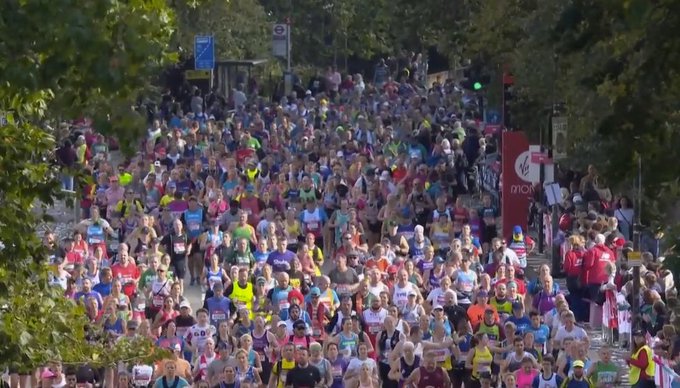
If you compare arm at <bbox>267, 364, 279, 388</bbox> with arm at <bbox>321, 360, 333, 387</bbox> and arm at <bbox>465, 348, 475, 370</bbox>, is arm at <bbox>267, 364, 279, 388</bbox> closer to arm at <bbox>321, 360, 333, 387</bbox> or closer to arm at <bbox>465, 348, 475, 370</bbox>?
arm at <bbox>321, 360, 333, 387</bbox>

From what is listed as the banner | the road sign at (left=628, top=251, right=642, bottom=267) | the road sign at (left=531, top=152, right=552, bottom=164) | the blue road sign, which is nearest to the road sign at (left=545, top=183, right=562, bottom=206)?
A: the road sign at (left=531, top=152, right=552, bottom=164)

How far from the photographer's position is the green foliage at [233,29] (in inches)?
2072

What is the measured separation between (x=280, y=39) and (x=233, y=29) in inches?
53.7

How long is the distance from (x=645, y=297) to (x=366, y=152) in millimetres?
16044

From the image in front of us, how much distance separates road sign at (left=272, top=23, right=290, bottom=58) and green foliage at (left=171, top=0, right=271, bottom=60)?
2.44 feet

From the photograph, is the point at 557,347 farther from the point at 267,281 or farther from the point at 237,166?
the point at 237,166

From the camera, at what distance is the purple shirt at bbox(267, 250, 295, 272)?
83.9ft

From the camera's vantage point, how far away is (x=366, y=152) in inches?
1500

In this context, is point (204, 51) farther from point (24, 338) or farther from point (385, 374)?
point (24, 338)

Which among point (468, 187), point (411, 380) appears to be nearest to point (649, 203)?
point (411, 380)

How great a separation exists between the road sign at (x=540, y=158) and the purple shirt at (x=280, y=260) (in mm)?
5661

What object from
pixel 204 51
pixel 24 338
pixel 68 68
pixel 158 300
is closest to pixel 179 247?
pixel 158 300

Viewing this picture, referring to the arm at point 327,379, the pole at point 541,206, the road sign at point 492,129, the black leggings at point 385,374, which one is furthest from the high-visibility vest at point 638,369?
the road sign at point 492,129

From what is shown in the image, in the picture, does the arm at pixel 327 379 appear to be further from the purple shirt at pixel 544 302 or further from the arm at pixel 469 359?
the purple shirt at pixel 544 302
